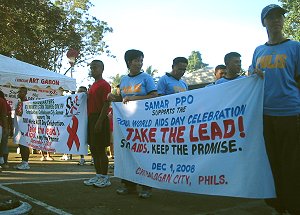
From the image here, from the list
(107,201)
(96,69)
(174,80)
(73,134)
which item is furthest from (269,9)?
(73,134)

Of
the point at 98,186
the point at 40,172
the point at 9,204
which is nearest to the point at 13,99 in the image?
the point at 40,172

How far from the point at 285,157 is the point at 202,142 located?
91 centimetres

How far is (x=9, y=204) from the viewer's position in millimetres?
3719

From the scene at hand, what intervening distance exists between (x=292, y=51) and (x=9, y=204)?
3205 mm

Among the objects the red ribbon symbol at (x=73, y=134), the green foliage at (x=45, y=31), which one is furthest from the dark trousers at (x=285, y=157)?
the green foliage at (x=45, y=31)

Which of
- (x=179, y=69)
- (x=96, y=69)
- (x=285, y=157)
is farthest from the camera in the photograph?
(x=96, y=69)

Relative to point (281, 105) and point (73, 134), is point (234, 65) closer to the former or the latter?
point (281, 105)

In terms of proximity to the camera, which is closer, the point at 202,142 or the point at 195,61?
the point at 202,142

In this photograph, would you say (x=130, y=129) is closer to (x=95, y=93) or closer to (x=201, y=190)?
(x=95, y=93)

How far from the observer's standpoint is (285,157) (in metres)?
3.37

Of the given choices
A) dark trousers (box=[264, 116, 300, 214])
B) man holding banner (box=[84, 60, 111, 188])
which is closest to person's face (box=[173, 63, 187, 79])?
man holding banner (box=[84, 60, 111, 188])

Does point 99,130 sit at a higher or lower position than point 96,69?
lower

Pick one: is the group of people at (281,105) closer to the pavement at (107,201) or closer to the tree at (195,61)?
the pavement at (107,201)

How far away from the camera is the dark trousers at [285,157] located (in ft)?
10.9
